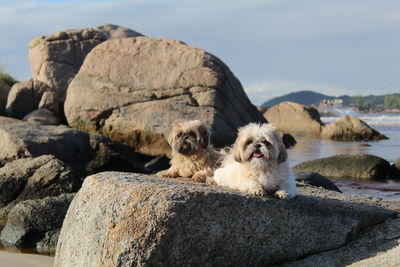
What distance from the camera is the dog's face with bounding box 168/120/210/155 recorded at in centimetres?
861

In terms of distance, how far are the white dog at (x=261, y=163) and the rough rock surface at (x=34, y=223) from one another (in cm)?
408

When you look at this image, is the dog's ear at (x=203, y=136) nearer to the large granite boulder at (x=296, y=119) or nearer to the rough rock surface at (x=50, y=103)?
the rough rock surface at (x=50, y=103)

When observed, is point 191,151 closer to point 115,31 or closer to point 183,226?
point 183,226

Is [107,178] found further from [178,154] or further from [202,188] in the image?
[178,154]

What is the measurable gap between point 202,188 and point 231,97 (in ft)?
36.0

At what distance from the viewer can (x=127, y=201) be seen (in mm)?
6273

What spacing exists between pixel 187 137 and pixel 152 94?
8.35 meters

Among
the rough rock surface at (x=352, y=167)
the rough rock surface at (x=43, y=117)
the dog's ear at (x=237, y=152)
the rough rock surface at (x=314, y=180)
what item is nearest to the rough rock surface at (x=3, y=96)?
the rough rock surface at (x=43, y=117)

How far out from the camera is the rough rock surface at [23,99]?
73.5ft

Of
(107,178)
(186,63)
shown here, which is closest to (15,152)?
(186,63)

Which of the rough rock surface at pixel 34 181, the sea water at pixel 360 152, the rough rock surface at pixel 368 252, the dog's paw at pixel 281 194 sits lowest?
the sea water at pixel 360 152

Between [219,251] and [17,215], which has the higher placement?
[219,251]

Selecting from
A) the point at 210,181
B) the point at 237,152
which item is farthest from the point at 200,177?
the point at 237,152

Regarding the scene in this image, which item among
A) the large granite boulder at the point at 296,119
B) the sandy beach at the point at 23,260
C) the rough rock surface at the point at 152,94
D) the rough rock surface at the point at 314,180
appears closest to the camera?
the sandy beach at the point at 23,260
